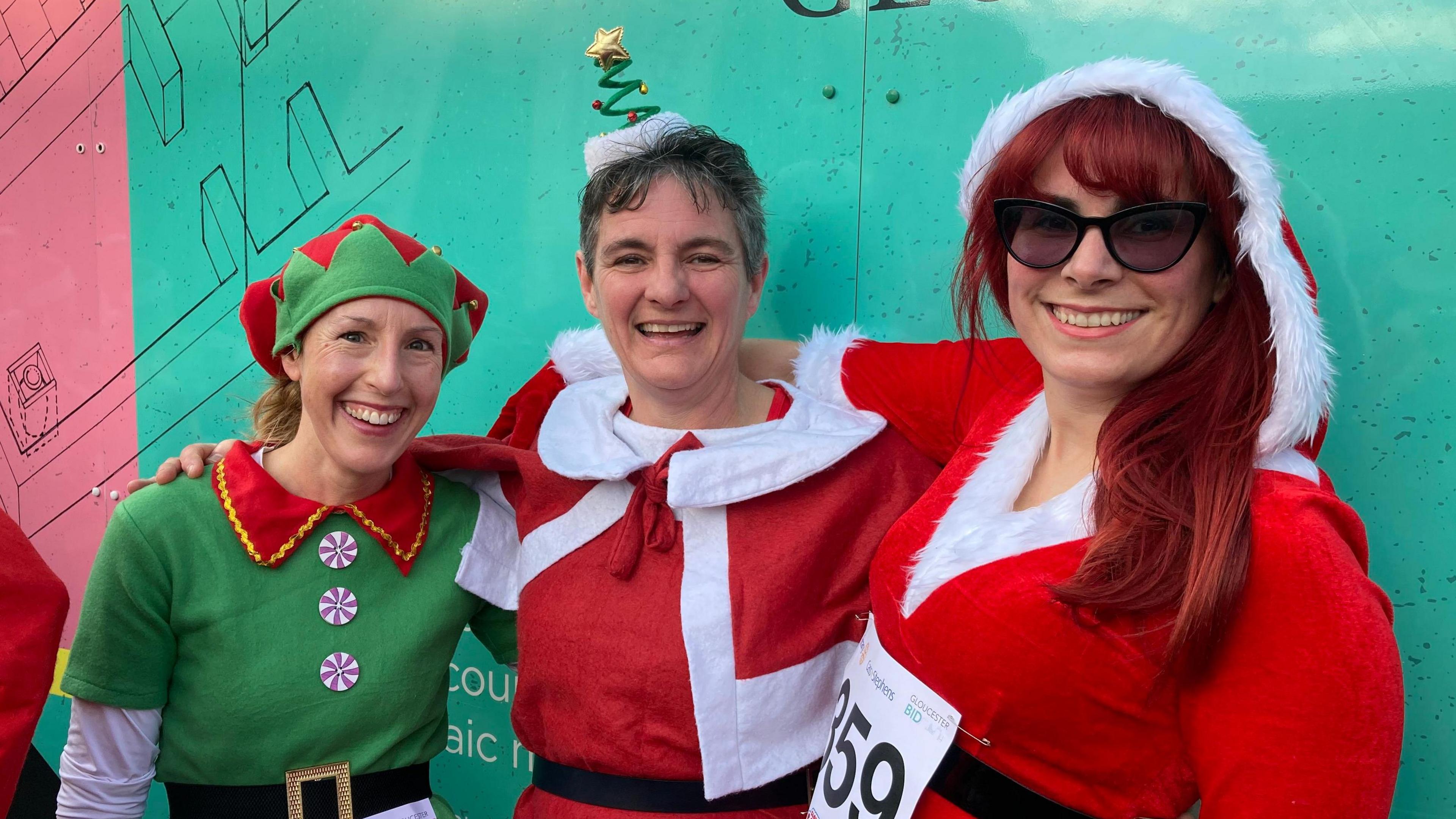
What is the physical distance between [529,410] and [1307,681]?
58.8 inches

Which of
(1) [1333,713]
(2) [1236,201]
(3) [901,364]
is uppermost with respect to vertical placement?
(2) [1236,201]

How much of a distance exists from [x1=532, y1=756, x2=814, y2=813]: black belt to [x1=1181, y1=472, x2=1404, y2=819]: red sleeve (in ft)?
2.58

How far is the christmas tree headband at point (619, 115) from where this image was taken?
6.23ft

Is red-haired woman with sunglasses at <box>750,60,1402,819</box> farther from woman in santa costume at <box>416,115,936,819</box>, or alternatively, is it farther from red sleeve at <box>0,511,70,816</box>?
red sleeve at <box>0,511,70,816</box>

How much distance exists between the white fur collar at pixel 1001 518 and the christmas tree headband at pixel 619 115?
81cm

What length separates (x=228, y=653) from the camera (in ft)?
5.82

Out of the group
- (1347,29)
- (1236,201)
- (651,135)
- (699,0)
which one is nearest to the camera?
(1236,201)

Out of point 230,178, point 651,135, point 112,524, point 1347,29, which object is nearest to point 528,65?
point 651,135

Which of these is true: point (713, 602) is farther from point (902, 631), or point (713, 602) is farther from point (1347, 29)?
point (1347, 29)

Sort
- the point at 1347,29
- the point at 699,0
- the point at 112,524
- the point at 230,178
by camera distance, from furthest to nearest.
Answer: the point at 230,178 → the point at 699,0 → the point at 112,524 → the point at 1347,29

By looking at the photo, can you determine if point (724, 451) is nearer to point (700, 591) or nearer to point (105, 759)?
point (700, 591)

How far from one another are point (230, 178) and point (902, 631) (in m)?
2.48

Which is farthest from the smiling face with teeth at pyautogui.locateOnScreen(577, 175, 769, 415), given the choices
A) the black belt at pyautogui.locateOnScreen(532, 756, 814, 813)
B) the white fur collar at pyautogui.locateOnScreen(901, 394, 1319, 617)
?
the black belt at pyautogui.locateOnScreen(532, 756, 814, 813)

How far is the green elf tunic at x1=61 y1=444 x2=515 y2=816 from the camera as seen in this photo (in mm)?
1727
